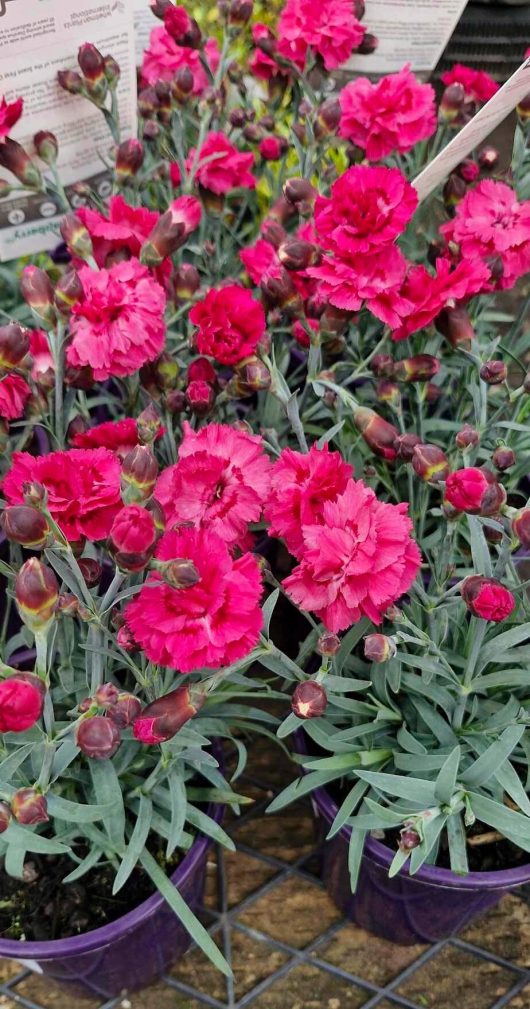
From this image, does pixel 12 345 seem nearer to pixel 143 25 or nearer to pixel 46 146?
pixel 46 146

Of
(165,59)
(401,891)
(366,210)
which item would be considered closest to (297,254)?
(366,210)

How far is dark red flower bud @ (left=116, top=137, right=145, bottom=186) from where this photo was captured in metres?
0.93

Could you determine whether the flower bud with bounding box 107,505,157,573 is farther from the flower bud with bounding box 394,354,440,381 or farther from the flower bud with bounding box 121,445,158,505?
the flower bud with bounding box 394,354,440,381

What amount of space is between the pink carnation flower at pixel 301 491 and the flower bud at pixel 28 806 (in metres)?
0.26

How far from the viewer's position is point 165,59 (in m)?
1.09

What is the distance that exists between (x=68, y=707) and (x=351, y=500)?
38cm

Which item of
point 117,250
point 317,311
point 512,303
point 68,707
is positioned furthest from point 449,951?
point 512,303

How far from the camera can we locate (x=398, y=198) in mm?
739

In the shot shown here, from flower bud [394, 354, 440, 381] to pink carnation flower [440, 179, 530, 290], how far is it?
115mm

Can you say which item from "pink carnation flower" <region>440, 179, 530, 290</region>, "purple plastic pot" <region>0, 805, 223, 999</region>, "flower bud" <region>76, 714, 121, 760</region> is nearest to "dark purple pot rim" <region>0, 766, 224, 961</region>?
"purple plastic pot" <region>0, 805, 223, 999</region>

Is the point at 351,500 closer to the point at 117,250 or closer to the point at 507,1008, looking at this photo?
the point at 117,250

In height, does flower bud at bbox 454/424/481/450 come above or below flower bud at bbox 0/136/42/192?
below

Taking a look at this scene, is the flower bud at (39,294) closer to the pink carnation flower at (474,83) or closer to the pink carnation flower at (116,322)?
the pink carnation flower at (116,322)

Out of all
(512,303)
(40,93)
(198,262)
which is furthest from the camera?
(512,303)
